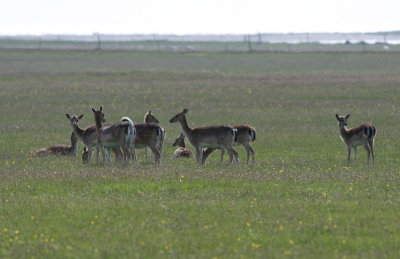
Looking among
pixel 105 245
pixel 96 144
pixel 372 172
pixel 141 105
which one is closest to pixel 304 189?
pixel 372 172

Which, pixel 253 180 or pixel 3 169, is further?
pixel 3 169

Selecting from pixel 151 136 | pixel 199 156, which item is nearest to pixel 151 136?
pixel 151 136

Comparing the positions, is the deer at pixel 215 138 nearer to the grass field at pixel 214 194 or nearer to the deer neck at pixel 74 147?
the grass field at pixel 214 194

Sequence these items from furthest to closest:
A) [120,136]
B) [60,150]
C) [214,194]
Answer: [60,150] → [120,136] → [214,194]

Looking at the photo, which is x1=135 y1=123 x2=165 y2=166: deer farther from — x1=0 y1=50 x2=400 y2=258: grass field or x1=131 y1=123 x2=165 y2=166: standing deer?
x1=0 y1=50 x2=400 y2=258: grass field

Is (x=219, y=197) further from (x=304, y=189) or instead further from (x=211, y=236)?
(x=211, y=236)

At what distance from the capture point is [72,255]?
439 inches

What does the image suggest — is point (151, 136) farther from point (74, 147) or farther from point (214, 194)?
point (214, 194)

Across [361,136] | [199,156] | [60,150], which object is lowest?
[60,150]

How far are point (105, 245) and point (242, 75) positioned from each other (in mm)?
47718

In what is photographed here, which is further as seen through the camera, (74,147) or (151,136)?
(74,147)

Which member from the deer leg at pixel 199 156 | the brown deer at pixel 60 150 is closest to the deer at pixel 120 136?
the deer leg at pixel 199 156

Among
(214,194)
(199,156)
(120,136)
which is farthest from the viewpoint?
(199,156)

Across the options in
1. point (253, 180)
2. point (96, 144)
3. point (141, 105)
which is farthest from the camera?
point (141, 105)
